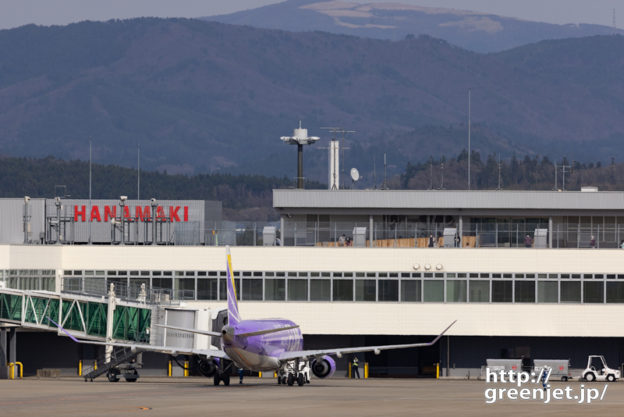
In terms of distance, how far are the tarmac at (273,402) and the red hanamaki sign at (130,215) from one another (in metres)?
34.8

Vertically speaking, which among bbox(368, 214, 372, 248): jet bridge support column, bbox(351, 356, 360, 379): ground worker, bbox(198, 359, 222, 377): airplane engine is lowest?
bbox(351, 356, 360, 379): ground worker

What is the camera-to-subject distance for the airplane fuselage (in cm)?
7600

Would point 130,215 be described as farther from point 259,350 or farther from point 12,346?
point 259,350

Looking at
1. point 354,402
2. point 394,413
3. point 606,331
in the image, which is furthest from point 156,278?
point 394,413

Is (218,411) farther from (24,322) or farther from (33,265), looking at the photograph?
(33,265)

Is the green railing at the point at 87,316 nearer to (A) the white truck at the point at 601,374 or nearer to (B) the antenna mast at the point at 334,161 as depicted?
(B) the antenna mast at the point at 334,161

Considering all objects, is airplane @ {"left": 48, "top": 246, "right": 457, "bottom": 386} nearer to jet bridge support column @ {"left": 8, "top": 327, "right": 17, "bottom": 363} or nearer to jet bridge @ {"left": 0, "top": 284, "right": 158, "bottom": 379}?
jet bridge @ {"left": 0, "top": 284, "right": 158, "bottom": 379}

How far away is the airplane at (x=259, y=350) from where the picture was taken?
76.2 meters

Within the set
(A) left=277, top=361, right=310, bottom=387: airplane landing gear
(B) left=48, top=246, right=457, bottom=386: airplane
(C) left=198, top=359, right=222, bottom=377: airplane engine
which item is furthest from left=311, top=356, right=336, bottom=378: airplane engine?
(C) left=198, top=359, right=222, bottom=377: airplane engine

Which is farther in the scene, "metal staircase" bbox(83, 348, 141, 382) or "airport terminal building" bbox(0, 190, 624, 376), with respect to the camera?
"airport terminal building" bbox(0, 190, 624, 376)

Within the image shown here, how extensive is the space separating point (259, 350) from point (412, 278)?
2881cm

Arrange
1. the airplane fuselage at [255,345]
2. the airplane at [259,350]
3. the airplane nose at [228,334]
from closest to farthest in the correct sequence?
the airplane nose at [228,334], the airplane fuselage at [255,345], the airplane at [259,350]

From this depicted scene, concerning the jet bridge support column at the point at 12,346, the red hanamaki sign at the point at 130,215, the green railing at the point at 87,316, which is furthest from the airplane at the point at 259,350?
the red hanamaki sign at the point at 130,215

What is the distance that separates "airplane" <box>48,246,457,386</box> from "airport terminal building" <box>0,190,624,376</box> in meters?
18.2
